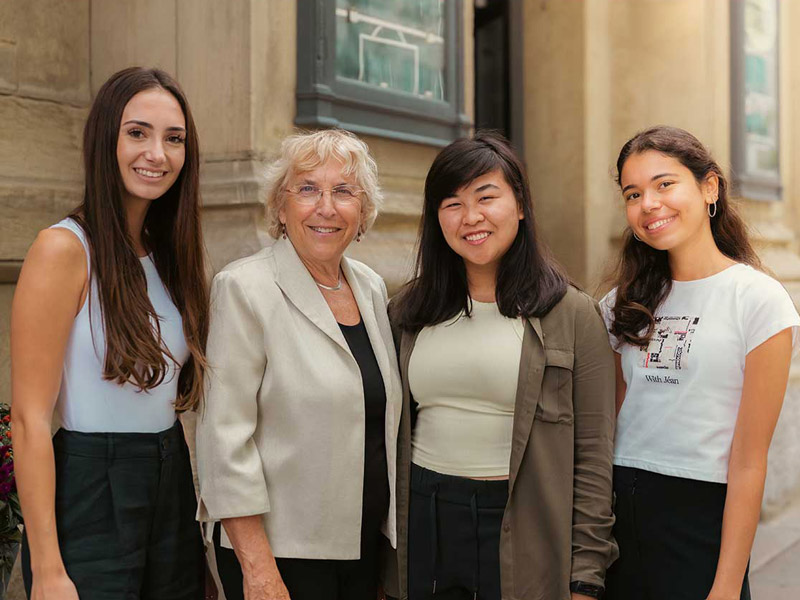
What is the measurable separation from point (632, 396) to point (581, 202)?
3639 millimetres

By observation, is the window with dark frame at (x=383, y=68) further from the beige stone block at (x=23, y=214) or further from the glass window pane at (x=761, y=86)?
the glass window pane at (x=761, y=86)

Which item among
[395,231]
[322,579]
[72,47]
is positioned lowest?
→ [322,579]

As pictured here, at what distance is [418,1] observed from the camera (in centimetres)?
495

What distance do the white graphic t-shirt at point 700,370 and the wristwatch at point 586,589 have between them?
1.23ft

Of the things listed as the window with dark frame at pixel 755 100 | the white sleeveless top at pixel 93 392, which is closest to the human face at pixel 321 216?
the white sleeveless top at pixel 93 392

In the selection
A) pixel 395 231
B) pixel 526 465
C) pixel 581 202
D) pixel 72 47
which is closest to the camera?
pixel 526 465

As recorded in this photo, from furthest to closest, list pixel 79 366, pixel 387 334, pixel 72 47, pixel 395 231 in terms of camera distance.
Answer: pixel 395 231, pixel 72 47, pixel 387 334, pixel 79 366

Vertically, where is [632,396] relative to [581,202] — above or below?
below

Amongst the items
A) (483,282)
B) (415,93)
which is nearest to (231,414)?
(483,282)

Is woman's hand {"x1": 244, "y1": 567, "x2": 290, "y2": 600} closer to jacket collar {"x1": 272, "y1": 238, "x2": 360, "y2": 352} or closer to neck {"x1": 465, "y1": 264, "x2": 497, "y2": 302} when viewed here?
jacket collar {"x1": 272, "y1": 238, "x2": 360, "y2": 352}

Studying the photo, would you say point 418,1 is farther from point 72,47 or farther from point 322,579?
point 322,579

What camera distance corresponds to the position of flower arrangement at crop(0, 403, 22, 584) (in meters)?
2.88

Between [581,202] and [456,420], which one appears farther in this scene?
[581,202]

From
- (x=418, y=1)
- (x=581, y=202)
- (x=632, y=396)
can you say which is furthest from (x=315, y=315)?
(x=581, y=202)
